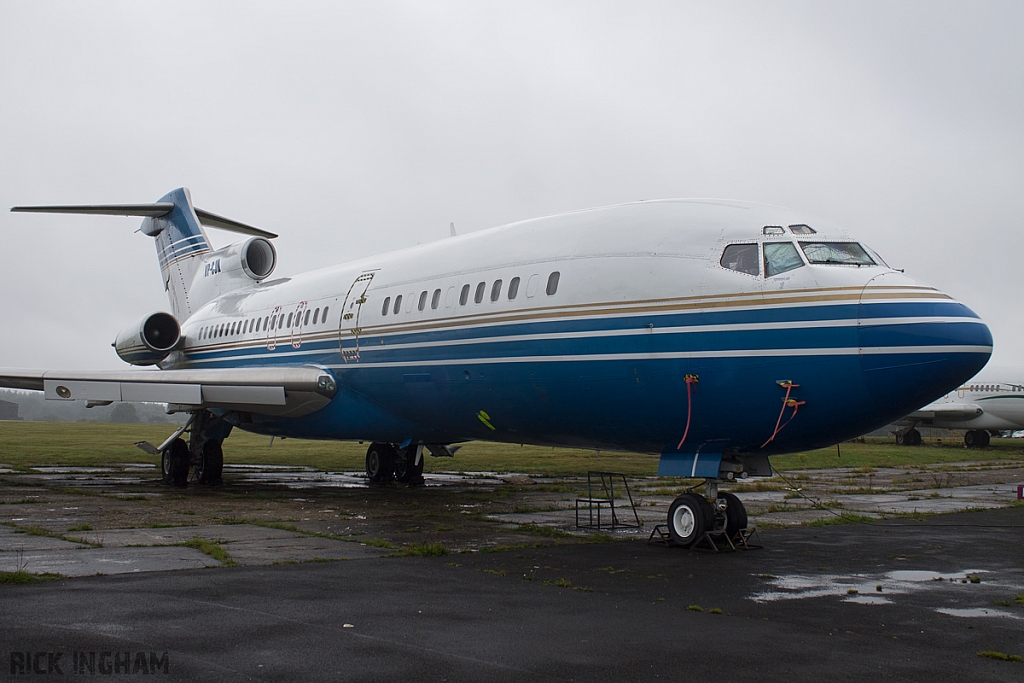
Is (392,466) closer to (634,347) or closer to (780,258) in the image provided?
(634,347)

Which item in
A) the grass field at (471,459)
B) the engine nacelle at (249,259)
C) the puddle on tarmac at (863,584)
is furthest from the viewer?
the grass field at (471,459)

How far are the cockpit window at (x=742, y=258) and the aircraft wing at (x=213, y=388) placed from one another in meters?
8.66

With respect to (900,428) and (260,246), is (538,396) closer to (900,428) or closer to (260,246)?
(260,246)

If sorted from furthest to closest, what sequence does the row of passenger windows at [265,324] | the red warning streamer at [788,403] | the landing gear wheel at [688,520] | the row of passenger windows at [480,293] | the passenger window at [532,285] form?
the row of passenger windows at [265,324], the passenger window at [532,285], the row of passenger windows at [480,293], the landing gear wheel at [688,520], the red warning streamer at [788,403]

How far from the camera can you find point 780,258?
1016 cm

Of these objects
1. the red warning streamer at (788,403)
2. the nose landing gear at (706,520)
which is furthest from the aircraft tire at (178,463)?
the red warning streamer at (788,403)

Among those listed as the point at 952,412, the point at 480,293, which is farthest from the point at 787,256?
the point at 952,412

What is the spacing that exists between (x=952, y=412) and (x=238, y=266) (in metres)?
36.8

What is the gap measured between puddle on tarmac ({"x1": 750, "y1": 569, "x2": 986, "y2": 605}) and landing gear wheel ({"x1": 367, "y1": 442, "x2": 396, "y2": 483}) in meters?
12.6

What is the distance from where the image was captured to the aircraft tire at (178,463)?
19.6 metres

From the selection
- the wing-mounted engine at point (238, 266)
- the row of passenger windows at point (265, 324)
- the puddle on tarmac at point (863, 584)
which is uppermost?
the wing-mounted engine at point (238, 266)

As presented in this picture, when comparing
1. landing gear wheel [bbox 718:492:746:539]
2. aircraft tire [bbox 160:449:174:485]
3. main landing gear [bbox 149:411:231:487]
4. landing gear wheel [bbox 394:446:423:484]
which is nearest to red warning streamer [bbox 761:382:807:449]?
landing gear wheel [bbox 718:492:746:539]

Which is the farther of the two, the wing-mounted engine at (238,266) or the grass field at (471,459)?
the grass field at (471,459)

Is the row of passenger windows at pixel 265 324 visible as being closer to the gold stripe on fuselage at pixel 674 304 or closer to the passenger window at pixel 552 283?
the gold stripe on fuselage at pixel 674 304
